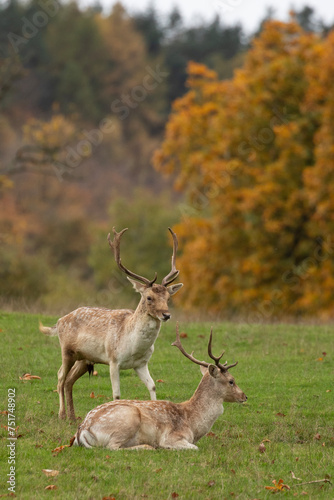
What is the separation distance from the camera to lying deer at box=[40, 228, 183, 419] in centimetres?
1063

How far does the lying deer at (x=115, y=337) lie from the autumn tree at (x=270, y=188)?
16.2m

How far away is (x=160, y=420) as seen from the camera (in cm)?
931

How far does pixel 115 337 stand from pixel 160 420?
1801 mm

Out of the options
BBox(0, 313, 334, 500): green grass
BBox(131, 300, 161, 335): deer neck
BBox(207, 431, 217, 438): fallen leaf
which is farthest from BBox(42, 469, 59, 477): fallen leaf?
BBox(131, 300, 161, 335): deer neck

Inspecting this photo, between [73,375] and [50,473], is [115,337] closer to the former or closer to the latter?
[73,375]

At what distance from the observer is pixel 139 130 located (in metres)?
108

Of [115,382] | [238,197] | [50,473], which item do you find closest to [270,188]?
[238,197]

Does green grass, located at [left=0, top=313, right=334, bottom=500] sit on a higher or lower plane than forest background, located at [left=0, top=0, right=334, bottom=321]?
lower

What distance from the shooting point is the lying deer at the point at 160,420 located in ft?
29.0

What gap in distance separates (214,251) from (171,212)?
76.6 ft

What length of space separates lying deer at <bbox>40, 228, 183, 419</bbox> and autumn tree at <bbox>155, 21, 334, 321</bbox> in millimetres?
16227

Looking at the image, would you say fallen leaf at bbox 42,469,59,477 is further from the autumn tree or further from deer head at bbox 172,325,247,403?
the autumn tree

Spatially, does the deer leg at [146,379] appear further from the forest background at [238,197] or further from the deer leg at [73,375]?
the forest background at [238,197]

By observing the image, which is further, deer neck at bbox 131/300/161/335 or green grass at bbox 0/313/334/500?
deer neck at bbox 131/300/161/335
